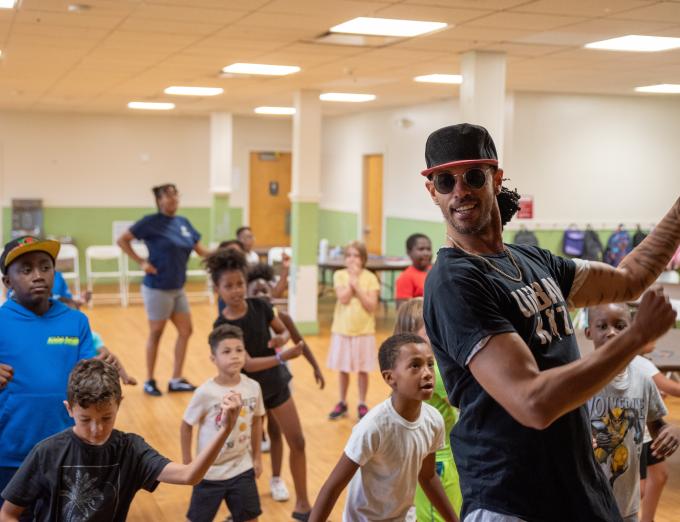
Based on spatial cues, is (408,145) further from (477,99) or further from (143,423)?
(143,423)

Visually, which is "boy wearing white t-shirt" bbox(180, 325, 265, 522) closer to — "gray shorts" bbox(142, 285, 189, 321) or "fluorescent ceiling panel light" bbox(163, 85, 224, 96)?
"gray shorts" bbox(142, 285, 189, 321)

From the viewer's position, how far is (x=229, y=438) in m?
4.03

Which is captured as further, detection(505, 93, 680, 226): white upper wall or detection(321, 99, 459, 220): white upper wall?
detection(321, 99, 459, 220): white upper wall

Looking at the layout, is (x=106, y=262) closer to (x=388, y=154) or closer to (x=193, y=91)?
(x=193, y=91)

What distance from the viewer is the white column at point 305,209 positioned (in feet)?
35.1

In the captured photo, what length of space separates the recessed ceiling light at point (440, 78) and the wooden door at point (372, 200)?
4981 mm

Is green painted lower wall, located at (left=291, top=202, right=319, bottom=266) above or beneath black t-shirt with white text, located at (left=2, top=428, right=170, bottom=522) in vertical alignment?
above

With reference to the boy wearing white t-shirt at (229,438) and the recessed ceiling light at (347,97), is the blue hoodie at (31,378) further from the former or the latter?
the recessed ceiling light at (347,97)

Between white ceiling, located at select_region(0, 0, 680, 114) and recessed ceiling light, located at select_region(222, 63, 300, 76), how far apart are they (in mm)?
155

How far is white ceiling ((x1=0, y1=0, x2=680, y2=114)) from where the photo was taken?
5574 mm

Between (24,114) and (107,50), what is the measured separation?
809 cm

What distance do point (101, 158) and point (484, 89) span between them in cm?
967

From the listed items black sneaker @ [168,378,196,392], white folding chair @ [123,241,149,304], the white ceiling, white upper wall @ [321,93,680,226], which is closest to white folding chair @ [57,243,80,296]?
white folding chair @ [123,241,149,304]

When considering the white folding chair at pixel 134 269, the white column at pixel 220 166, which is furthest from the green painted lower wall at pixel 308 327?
the white column at pixel 220 166
